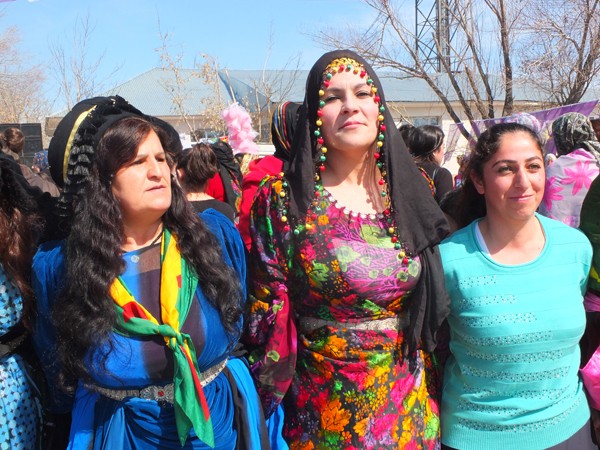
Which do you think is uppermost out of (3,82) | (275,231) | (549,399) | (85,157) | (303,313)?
(3,82)

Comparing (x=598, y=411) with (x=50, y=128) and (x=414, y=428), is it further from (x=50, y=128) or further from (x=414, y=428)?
(x=50, y=128)

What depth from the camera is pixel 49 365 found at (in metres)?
1.98

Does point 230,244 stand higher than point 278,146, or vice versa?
point 278,146

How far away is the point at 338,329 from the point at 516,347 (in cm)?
63

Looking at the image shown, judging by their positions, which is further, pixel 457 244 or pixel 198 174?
pixel 198 174

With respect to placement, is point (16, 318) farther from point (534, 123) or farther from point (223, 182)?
point (223, 182)

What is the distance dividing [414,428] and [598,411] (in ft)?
2.54

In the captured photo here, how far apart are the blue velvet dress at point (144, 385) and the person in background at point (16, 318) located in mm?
94

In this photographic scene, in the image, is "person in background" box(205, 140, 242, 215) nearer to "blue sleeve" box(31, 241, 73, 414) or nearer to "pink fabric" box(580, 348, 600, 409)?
"blue sleeve" box(31, 241, 73, 414)

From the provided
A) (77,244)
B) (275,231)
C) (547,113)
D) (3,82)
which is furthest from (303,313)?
(3,82)

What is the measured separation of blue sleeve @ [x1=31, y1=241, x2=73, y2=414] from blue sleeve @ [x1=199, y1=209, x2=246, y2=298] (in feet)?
1.80

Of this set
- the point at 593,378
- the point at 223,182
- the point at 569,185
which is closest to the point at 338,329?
the point at 593,378

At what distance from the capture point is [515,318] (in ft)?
6.33

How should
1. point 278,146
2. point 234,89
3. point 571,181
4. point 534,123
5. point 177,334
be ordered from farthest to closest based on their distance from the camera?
point 234,89
point 278,146
point 571,181
point 534,123
point 177,334
